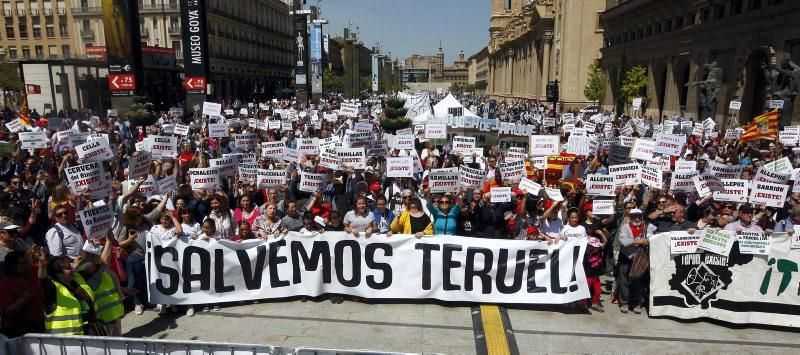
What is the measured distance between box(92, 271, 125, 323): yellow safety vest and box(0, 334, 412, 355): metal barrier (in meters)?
1.14

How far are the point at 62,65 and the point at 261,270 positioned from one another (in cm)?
3799

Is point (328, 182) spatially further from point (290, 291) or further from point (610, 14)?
→ point (610, 14)

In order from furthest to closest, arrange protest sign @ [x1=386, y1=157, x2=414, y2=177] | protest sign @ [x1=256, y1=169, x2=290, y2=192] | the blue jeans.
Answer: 1. protest sign @ [x1=386, y1=157, x2=414, y2=177]
2. protest sign @ [x1=256, y1=169, x2=290, y2=192]
3. the blue jeans

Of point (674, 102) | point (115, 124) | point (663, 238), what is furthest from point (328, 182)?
point (674, 102)

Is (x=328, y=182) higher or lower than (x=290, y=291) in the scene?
higher

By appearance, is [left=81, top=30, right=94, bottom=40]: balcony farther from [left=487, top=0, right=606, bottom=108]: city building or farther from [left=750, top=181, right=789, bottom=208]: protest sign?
[left=750, top=181, right=789, bottom=208]: protest sign

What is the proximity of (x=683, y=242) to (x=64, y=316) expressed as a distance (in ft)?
22.5

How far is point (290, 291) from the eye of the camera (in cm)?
723

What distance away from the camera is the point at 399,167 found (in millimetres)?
9578

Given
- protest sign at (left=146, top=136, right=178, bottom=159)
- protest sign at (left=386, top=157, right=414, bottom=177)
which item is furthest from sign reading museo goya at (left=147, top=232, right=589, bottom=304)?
protest sign at (left=146, top=136, right=178, bottom=159)

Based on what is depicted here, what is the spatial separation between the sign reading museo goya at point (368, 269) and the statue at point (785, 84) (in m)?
21.6

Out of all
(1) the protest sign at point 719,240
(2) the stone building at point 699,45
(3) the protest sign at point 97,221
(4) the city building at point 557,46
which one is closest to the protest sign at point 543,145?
(1) the protest sign at point 719,240

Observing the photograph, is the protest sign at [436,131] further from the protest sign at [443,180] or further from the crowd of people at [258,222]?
the protest sign at [443,180]

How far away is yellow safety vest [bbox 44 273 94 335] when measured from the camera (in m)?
4.68
